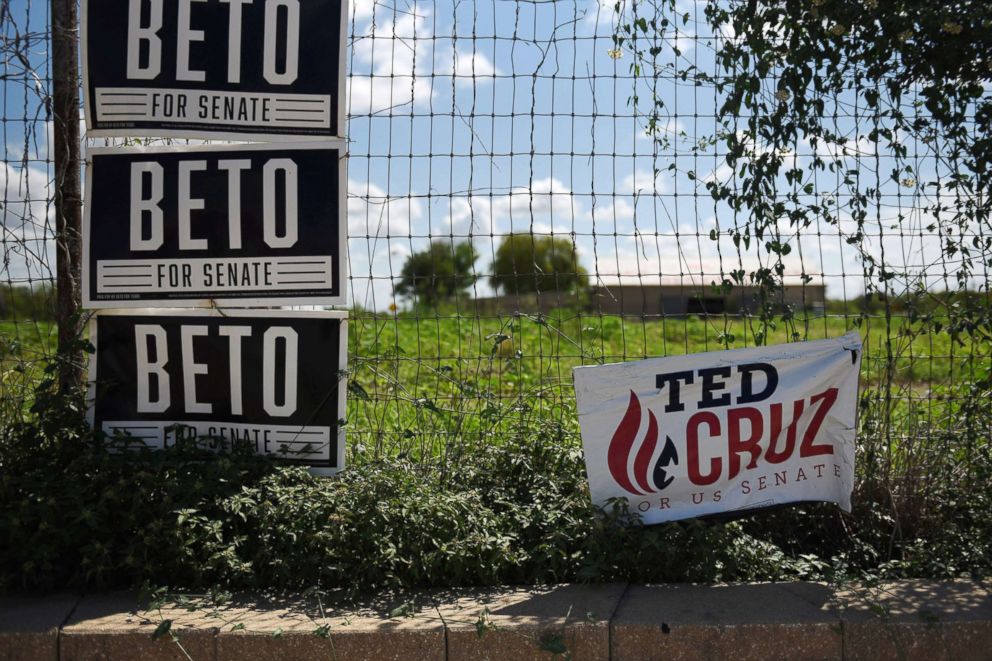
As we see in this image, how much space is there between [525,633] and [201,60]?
3.04 meters

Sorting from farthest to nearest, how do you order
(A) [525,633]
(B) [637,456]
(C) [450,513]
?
(B) [637,456], (C) [450,513], (A) [525,633]

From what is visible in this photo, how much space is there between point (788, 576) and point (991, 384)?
4.42 ft

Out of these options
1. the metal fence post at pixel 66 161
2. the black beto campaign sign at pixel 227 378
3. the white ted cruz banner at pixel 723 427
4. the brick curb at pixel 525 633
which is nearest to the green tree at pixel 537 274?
the white ted cruz banner at pixel 723 427

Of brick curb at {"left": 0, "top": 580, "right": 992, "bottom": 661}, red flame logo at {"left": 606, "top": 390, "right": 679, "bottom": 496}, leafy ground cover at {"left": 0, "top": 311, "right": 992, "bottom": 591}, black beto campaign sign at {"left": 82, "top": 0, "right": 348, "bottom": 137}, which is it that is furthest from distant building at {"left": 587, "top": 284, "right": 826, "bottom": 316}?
black beto campaign sign at {"left": 82, "top": 0, "right": 348, "bottom": 137}

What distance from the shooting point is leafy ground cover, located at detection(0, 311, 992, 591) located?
12.1 feet

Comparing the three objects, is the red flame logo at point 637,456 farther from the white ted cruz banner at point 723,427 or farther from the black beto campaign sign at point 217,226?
the black beto campaign sign at point 217,226

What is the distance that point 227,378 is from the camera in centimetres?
443

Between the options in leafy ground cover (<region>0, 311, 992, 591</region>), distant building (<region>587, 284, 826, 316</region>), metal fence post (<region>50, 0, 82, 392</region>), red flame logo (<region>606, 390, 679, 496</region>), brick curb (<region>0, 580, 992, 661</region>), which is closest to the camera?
brick curb (<region>0, 580, 992, 661</region>)

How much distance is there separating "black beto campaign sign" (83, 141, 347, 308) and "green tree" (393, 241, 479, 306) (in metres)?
0.41

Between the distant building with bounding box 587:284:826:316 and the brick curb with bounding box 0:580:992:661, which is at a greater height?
the distant building with bounding box 587:284:826:316

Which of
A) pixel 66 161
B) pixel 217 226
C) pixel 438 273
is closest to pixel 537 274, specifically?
pixel 438 273

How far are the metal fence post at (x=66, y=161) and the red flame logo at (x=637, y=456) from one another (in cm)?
269

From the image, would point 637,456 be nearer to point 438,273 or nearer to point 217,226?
point 438,273

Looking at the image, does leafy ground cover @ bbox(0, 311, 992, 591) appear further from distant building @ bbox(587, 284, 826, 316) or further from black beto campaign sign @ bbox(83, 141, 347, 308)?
black beto campaign sign @ bbox(83, 141, 347, 308)
